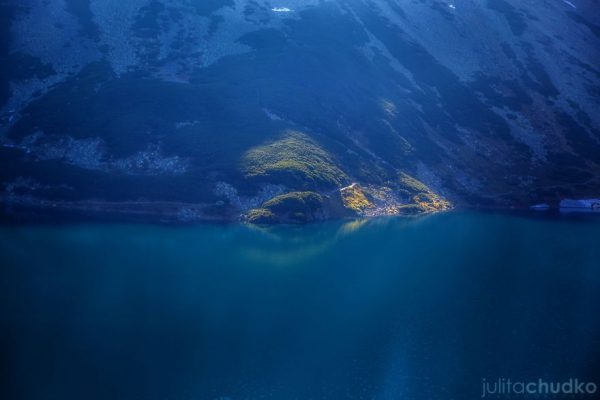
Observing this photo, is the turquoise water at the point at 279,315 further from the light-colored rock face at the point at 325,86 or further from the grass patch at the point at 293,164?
the light-colored rock face at the point at 325,86

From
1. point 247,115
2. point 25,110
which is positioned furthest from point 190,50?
point 25,110

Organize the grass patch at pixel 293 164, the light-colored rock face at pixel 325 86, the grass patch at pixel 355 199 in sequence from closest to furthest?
the grass patch at pixel 293 164
the grass patch at pixel 355 199
the light-colored rock face at pixel 325 86

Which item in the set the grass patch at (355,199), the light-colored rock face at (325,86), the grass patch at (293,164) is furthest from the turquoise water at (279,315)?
the light-colored rock face at (325,86)

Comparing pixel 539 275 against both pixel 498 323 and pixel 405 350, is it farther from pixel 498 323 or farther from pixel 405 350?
pixel 405 350

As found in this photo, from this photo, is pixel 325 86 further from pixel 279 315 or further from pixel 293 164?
pixel 279 315

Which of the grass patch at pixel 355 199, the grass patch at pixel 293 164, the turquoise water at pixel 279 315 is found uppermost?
the turquoise water at pixel 279 315

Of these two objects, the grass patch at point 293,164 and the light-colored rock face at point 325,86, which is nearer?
the grass patch at point 293,164

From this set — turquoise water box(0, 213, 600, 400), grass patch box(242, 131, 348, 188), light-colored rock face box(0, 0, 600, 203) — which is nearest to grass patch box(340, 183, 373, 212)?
grass patch box(242, 131, 348, 188)
